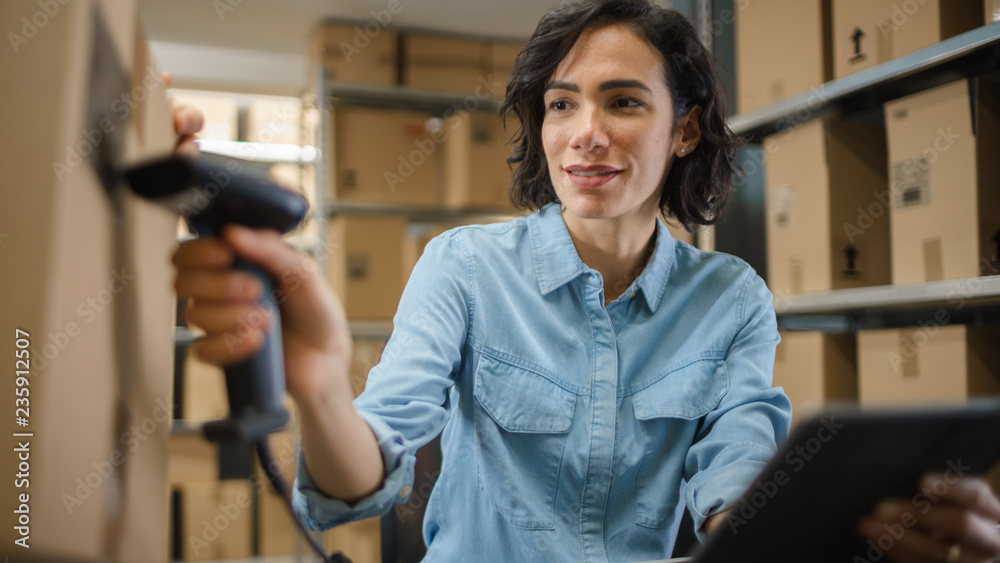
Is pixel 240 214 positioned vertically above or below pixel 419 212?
below

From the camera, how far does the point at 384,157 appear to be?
294 centimetres

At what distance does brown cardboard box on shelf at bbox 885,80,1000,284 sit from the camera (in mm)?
1394

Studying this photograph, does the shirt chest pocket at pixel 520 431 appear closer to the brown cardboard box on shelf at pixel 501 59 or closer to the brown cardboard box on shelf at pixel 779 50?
the brown cardboard box on shelf at pixel 779 50

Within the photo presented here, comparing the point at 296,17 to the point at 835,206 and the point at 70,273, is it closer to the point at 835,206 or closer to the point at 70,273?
the point at 835,206

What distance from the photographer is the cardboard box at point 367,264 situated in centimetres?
285

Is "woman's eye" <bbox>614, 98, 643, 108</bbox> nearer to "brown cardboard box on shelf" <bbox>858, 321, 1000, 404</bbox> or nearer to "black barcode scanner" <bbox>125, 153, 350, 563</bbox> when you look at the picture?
"black barcode scanner" <bbox>125, 153, 350, 563</bbox>

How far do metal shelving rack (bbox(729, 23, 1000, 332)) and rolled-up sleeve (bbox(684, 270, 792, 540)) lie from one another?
1.85 ft

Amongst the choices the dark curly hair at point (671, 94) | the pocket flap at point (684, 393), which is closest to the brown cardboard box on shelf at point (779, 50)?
the dark curly hair at point (671, 94)

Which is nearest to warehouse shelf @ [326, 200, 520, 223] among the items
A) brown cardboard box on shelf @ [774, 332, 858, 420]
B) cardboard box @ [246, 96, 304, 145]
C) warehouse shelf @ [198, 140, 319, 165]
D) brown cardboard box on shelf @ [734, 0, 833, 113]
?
warehouse shelf @ [198, 140, 319, 165]

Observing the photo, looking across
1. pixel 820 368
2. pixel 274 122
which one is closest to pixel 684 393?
pixel 820 368

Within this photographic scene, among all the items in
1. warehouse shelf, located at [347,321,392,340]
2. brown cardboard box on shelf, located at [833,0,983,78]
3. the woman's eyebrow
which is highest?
brown cardboard box on shelf, located at [833,0,983,78]

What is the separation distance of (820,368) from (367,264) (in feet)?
5.93

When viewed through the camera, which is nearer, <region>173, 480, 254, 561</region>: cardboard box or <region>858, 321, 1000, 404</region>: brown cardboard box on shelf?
<region>858, 321, 1000, 404</region>: brown cardboard box on shelf

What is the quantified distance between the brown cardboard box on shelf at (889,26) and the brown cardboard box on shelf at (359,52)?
73.5 inches
